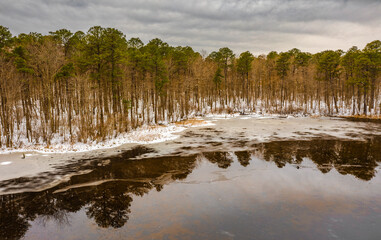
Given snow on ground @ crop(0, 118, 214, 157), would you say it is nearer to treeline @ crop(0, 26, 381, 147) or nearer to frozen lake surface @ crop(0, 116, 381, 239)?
treeline @ crop(0, 26, 381, 147)

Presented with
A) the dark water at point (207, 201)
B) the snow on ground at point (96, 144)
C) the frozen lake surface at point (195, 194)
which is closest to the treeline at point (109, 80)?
the snow on ground at point (96, 144)

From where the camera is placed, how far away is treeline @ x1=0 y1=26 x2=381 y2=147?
78.8 feet

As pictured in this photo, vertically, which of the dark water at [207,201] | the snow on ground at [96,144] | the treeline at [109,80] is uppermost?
the treeline at [109,80]

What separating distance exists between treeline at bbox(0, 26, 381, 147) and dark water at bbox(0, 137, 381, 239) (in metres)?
12.5

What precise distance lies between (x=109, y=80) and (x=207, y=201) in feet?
78.5

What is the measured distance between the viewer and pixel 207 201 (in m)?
10.2

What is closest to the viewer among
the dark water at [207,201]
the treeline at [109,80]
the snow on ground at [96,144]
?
the dark water at [207,201]

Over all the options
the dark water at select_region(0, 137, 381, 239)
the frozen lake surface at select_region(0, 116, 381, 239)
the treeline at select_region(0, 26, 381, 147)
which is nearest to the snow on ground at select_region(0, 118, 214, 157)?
the treeline at select_region(0, 26, 381, 147)

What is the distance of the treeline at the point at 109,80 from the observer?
24016mm

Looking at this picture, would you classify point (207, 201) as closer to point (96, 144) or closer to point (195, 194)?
point (195, 194)

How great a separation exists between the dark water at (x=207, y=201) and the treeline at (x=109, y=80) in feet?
41.2

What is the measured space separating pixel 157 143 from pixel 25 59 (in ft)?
71.0

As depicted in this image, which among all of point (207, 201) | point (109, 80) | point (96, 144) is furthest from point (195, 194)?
point (109, 80)

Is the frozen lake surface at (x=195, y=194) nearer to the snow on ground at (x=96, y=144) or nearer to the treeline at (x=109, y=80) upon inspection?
the snow on ground at (x=96, y=144)
